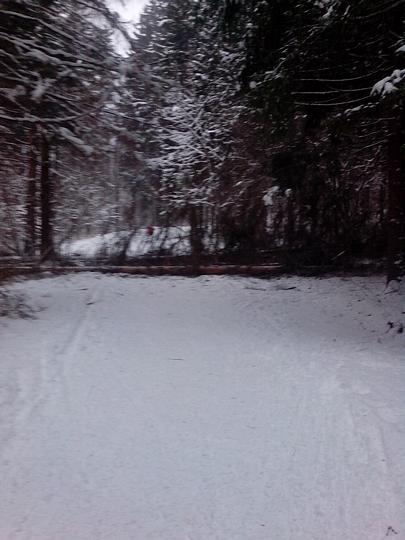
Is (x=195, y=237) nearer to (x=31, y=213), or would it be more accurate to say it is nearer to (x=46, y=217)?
(x=46, y=217)

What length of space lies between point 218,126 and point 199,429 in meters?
13.8

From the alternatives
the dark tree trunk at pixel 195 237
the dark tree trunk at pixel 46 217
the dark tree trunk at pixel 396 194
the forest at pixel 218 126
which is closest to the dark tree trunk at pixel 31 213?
the forest at pixel 218 126

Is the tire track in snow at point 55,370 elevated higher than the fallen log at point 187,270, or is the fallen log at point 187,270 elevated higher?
the fallen log at point 187,270

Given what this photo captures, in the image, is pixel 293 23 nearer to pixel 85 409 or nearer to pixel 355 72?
pixel 355 72

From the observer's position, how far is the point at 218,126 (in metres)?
17.4

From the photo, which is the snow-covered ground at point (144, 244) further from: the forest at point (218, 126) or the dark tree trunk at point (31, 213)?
the dark tree trunk at point (31, 213)

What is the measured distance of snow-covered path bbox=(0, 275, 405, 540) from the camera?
3.79m

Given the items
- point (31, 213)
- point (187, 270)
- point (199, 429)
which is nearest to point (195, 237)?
point (187, 270)

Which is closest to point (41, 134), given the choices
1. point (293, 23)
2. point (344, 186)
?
point (293, 23)

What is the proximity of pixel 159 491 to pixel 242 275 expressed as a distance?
33.7 ft

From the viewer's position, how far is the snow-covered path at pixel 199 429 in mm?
3793

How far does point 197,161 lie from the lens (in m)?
17.7

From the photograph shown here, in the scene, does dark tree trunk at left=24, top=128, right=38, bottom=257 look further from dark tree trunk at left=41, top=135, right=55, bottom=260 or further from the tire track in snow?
the tire track in snow

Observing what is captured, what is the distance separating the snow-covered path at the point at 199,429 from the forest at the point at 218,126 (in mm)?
3143
